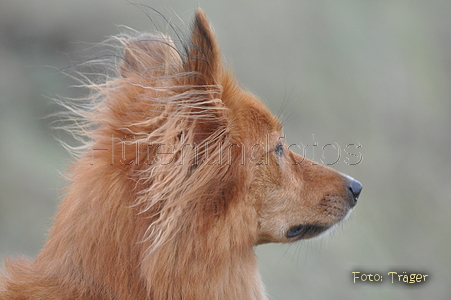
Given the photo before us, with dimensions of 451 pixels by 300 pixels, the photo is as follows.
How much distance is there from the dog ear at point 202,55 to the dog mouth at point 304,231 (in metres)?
1.20

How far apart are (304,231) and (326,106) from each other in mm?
7461

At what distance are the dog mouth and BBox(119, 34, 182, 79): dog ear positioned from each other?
4.60 ft

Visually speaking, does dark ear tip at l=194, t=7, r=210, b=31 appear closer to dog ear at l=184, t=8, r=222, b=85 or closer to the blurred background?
dog ear at l=184, t=8, r=222, b=85

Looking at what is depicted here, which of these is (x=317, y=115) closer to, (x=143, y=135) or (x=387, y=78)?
(x=387, y=78)

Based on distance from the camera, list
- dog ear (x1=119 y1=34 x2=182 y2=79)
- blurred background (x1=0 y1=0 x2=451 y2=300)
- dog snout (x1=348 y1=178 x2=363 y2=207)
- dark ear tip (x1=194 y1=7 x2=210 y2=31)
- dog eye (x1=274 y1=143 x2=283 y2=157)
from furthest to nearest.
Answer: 1. blurred background (x1=0 y1=0 x2=451 y2=300)
2. dog snout (x1=348 y1=178 x2=363 y2=207)
3. dog eye (x1=274 y1=143 x2=283 y2=157)
4. dog ear (x1=119 y1=34 x2=182 y2=79)
5. dark ear tip (x1=194 y1=7 x2=210 y2=31)

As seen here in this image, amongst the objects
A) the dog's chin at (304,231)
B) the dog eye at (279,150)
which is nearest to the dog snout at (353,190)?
the dog's chin at (304,231)

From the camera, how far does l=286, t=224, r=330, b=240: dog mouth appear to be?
2962mm

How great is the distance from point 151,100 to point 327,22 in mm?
9303

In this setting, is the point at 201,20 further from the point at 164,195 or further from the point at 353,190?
the point at 353,190

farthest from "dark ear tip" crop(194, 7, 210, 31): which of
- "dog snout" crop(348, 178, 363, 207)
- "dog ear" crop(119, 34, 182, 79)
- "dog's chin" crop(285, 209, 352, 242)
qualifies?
"dog snout" crop(348, 178, 363, 207)

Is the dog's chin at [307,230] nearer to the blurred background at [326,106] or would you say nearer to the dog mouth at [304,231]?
the dog mouth at [304,231]

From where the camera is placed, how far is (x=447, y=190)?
10.2 metres

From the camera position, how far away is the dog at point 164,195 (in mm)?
2410

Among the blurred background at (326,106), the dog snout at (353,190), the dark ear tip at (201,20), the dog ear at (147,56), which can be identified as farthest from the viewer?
the blurred background at (326,106)
